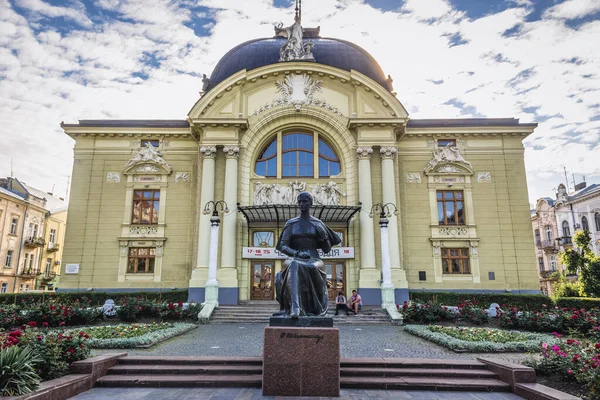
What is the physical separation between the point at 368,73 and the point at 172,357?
911 inches

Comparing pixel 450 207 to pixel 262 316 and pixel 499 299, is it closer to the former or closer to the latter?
pixel 499 299

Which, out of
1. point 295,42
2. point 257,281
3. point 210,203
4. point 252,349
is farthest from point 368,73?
point 252,349

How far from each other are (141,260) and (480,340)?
62.6ft

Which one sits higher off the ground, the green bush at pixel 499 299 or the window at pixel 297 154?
the window at pixel 297 154

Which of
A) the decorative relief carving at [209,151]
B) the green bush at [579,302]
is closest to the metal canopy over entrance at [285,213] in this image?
the decorative relief carving at [209,151]

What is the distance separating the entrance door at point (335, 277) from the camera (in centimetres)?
2225

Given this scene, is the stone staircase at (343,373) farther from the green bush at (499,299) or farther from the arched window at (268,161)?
the arched window at (268,161)

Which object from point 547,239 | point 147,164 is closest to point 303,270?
point 147,164

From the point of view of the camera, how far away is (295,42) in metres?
24.8

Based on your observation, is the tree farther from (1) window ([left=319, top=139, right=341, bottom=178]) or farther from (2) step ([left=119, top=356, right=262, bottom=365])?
(2) step ([left=119, top=356, right=262, bottom=365])

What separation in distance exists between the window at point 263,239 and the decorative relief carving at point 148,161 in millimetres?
6826

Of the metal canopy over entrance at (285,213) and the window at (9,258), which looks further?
the window at (9,258)

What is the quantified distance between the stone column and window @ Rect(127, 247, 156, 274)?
333 centimetres

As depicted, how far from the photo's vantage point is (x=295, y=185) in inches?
901
